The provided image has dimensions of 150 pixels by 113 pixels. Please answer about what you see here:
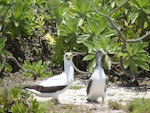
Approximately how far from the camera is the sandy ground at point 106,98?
8366mm

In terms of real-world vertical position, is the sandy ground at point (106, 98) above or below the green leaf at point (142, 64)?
below

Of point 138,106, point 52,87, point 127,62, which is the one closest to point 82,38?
point 127,62

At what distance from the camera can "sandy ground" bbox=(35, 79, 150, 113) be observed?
8.37 m

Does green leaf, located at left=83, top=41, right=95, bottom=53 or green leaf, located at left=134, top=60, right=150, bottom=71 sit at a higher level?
green leaf, located at left=83, top=41, right=95, bottom=53

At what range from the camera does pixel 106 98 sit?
9156mm

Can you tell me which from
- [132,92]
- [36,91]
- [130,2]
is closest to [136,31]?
[130,2]

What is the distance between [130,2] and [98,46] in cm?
110

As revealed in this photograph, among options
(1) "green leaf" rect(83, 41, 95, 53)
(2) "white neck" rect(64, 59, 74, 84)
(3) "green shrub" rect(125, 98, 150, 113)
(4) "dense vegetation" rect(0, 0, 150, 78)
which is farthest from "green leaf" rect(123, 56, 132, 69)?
(3) "green shrub" rect(125, 98, 150, 113)

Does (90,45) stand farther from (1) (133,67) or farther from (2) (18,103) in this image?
(2) (18,103)

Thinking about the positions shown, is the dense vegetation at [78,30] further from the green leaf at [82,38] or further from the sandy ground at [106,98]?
the sandy ground at [106,98]

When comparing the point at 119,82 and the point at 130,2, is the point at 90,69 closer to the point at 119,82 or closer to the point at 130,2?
the point at 119,82

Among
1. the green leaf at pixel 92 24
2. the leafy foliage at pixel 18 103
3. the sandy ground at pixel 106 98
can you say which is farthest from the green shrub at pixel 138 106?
the green leaf at pixel 92 24

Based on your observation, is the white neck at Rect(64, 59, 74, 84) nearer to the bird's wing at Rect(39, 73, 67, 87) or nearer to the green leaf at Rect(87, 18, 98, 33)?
the bird's wing at Rect(39, 73, 67, 87)

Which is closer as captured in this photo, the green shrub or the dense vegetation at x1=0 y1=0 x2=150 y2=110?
the green shrub
